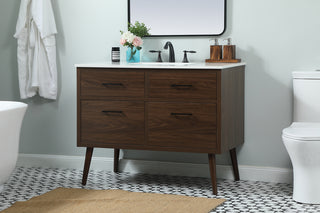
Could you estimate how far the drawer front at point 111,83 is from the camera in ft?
10.6

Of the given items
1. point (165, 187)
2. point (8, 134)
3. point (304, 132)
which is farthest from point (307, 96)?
point (8, 134)

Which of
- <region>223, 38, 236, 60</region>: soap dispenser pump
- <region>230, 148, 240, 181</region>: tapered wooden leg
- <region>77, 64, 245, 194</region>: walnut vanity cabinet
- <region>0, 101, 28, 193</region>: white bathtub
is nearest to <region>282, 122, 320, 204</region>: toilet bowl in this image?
<region>77, 64, 245, 194</region>: walnut vanity cabinet

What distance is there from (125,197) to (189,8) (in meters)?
1.35

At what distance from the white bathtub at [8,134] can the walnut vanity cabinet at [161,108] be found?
433 millimetres

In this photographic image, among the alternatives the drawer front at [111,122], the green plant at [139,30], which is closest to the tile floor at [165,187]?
the drawer front at [111,122]

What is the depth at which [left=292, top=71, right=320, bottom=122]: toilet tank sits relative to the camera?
3254 mm

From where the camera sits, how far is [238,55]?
139 inches

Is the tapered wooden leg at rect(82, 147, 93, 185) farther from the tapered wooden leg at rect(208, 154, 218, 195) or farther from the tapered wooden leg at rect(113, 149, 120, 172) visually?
the tapered wooden leg at rect(208, 154, 218, 195)

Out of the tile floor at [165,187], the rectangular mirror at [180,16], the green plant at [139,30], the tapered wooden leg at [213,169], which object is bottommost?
the tile floor at [165,187]

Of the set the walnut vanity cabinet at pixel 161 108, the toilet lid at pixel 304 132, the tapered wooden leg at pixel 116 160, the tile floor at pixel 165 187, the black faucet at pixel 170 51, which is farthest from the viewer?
the tapered wooden leg at pixel 116 160

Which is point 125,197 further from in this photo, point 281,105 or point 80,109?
point 281,105

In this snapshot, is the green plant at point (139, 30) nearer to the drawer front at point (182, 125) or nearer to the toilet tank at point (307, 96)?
the drawer front at point (182, 125)

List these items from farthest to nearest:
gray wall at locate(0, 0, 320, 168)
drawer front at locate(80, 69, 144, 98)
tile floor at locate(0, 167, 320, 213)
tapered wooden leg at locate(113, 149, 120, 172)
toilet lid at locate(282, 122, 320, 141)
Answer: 1. tapered wooden leg at locate(113, 149, 120, 172)
2. gray wall at locate(0, 0, 320, 168)
3. drawer front at locate(80, 69, 144, 98)
4. tile floor at locate(0, 167, 320, 213)
5. toilet lid at locate(282, 122, 320, 141)

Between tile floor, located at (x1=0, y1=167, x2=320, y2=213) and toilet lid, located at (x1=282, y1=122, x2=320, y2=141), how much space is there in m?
0.39
